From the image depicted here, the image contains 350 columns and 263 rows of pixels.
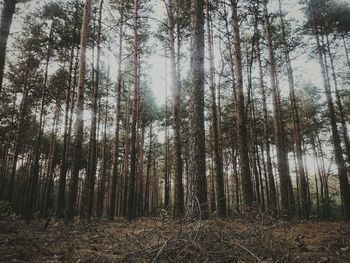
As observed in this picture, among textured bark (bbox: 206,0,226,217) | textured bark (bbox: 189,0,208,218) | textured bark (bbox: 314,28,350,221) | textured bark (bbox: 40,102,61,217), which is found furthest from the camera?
textured bark (bbox: 40,102,61,217)

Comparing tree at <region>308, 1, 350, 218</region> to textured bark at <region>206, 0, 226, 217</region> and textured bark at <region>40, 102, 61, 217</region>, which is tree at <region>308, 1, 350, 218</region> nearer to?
textured bark at <region>206, 0, 226, 217</region>

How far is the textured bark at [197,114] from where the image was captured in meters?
4.56

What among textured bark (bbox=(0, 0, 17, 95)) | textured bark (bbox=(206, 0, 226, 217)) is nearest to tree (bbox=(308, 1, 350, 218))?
textured bark (bbox=(206, 0, 226, 217))

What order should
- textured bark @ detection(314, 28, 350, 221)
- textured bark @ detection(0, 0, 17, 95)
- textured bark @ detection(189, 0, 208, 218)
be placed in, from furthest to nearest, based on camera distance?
textured bark @ detection(314, 28, 350, 221)
textured bark @ detection(0, 0, 17, 95)
textured bark @ detection(189, 0, 208, 218)

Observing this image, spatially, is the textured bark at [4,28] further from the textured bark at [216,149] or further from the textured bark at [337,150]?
the textured bark at [337,150]

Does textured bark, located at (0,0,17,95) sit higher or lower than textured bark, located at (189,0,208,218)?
higher

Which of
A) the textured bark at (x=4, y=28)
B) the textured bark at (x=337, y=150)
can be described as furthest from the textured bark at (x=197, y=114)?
the textured bark at (x=337, y=150)

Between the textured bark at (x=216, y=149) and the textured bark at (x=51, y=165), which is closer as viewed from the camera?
the textured bark at (x=216, y=149)

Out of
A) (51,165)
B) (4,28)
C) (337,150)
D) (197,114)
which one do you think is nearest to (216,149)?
(337,150)

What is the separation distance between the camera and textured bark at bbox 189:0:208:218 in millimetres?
4559

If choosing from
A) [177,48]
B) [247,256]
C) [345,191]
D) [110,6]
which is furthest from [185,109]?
[247,256]

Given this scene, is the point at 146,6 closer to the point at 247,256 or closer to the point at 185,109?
the point at 185,109

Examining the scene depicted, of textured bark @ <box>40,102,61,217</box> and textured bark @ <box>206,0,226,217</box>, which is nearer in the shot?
textured bark @ <box>206,0,226,217</box>

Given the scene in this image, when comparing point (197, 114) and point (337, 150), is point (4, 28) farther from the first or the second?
point (337, 150)
